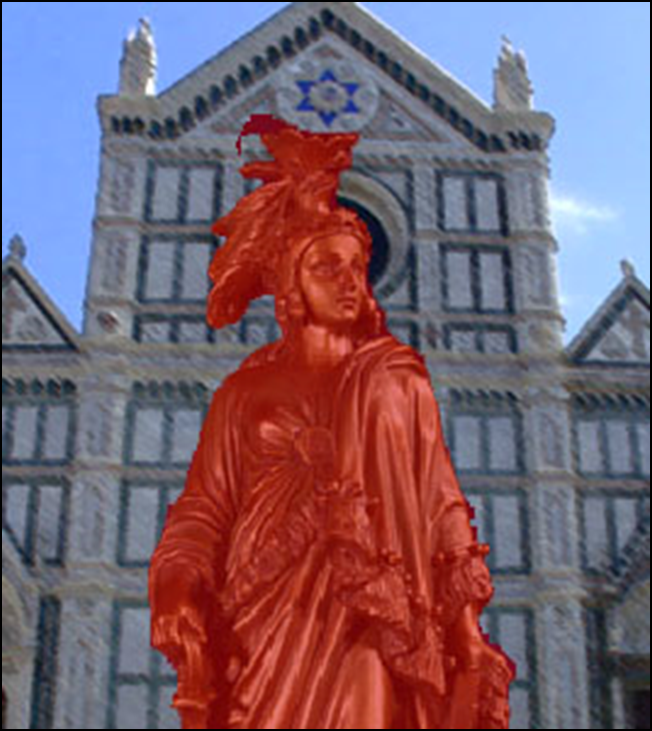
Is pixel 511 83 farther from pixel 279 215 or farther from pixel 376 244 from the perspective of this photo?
pixel 279 215

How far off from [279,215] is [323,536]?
85 cm

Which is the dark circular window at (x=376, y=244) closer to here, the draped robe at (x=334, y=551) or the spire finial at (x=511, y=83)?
the spire finial at (x=511, y=83)

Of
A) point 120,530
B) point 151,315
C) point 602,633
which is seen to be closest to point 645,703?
point 602,633

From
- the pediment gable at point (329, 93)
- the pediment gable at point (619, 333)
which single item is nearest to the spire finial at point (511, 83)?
the pediment gable at point (329, 93)

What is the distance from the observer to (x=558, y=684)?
11648 mm

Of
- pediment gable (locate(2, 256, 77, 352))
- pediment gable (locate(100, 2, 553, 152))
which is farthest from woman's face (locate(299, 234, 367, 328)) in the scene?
pediment gable (locate(100, 2, 553, 152))

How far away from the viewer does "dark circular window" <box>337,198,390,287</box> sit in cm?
1366

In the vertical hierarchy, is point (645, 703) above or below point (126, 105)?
below

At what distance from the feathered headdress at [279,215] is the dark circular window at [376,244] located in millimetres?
10598

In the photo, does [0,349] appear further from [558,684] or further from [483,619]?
[558,684]

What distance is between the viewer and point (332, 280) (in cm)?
281

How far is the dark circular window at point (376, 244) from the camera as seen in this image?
44.8 ft

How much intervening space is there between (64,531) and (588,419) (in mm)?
5584

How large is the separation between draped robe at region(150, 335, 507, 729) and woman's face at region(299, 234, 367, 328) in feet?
0.43
